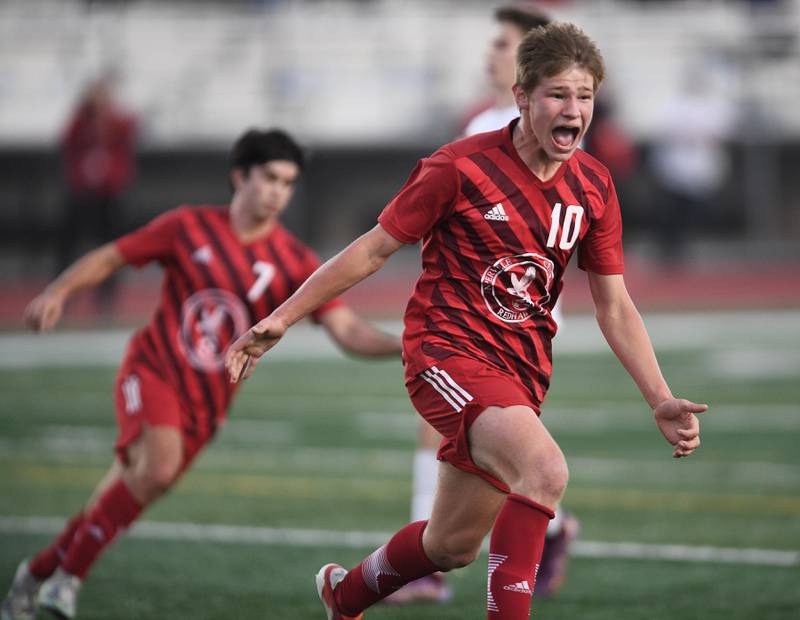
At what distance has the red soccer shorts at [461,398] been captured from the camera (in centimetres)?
438

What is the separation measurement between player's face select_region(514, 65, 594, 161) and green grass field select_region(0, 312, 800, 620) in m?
2.08

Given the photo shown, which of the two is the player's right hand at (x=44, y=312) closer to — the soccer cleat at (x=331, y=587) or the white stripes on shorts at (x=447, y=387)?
the soccer cleat at (x=331, y=587)

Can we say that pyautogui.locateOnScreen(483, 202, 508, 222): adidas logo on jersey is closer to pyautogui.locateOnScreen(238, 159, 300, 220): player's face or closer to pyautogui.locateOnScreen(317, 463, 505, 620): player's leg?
pyautogui.locateOnScreen(317, 463, 505, 620): player's leg

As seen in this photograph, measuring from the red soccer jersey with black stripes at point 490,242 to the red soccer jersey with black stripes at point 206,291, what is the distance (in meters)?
1.43

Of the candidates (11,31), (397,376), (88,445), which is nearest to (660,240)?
(397,376)

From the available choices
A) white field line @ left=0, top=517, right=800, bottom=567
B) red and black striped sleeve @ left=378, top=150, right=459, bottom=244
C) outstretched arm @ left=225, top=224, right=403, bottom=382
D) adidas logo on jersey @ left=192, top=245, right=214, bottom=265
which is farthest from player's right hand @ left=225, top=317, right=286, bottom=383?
white field line @ left=0, top=517, right=800, bottom=567

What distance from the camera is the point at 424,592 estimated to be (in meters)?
5.94

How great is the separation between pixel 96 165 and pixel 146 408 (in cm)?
1158

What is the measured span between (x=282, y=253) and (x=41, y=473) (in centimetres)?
380

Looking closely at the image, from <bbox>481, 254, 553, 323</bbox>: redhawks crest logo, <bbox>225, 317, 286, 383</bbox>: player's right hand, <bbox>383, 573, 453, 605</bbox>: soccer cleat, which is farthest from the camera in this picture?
<bbox>383, 573, 453, 605</bbox>: soccer cleat

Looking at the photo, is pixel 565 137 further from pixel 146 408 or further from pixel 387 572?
pixel 146 408

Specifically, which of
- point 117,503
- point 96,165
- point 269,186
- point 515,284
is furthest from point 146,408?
point 96,165

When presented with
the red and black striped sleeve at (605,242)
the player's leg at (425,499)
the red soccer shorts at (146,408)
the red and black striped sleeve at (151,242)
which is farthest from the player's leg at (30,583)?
the red and black striped sleeve at (605,242)

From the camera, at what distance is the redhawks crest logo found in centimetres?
453
